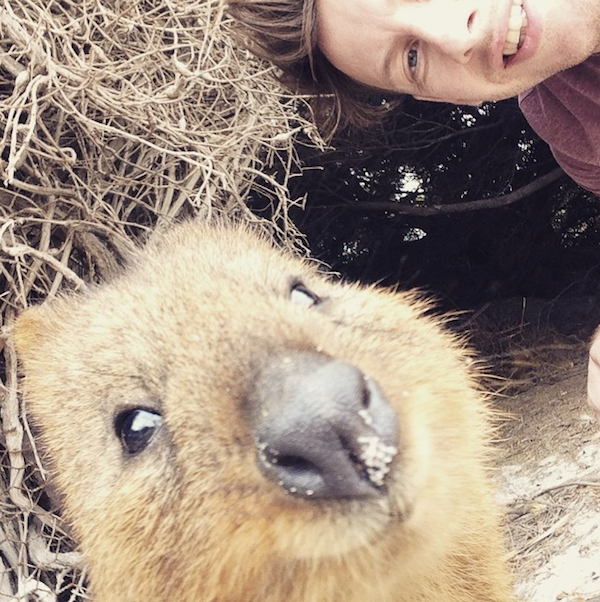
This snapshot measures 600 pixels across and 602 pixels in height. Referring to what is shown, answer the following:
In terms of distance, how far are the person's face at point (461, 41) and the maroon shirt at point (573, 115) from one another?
8.3 inches

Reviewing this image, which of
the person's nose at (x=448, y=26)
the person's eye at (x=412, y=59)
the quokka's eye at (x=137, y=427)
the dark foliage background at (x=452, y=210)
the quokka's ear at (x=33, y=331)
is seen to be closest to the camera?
the quokka's eye at (x=137, y=427)

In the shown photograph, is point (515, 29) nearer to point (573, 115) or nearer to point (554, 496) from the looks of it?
point (573, 115)

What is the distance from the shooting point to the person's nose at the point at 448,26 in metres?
2.27

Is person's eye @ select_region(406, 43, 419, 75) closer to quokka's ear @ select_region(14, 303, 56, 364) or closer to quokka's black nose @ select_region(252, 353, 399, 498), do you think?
quokka's ear @ select_region(14, 303, 56, 364)

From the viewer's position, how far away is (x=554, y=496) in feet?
11.7

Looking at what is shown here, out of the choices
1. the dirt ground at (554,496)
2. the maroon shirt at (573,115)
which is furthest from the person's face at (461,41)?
the dirt ground at (554,496)

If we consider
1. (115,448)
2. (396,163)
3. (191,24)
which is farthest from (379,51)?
(396,163)

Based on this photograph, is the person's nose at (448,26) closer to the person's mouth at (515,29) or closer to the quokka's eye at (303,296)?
the person's mouth at (515,29)

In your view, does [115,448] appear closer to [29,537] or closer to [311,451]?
[311,451]

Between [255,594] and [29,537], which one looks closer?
[255,594]

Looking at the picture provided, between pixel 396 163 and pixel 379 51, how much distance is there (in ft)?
11.6

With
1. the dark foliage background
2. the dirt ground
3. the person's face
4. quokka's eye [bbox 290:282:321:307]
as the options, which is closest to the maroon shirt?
the person's face

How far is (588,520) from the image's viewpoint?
127 inches

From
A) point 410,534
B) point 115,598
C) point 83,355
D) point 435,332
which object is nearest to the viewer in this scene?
point 410,534
